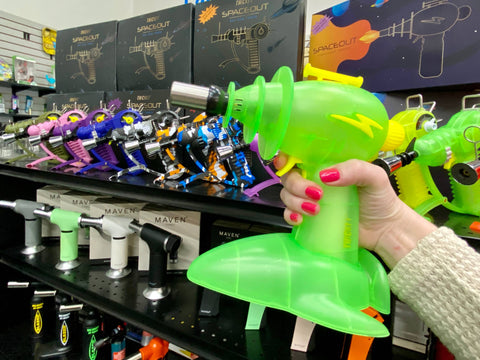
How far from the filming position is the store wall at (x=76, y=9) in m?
3.08

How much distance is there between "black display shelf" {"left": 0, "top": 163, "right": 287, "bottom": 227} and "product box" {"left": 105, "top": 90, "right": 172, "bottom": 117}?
32 cm

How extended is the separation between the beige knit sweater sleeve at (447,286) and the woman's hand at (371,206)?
0.10 ft

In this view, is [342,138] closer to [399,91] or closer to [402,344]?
[399,91]

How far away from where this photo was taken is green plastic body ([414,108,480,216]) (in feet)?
1.89

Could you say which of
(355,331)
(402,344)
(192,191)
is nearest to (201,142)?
(192,191)

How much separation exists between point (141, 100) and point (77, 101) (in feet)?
1.60

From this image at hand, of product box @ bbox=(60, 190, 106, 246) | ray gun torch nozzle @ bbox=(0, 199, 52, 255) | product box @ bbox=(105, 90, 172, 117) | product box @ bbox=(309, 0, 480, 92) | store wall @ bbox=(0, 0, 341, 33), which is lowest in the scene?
ray gun torch nozzle @ bbox=(0, 199, 52, 255)

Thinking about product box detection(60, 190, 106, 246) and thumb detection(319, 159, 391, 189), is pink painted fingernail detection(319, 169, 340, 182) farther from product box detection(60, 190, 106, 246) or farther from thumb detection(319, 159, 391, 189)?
product box detection(60, 190, 106, 246)

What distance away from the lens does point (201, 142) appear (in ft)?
3.09

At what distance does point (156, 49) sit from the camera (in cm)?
128

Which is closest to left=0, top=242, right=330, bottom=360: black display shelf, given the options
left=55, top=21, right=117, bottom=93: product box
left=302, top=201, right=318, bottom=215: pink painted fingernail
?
left=302, top=201, right=318, bottom=215: pink painted fingernail

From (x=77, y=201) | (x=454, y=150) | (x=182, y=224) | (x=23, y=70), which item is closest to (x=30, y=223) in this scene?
(x=77, y=201)

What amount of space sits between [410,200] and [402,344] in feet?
1.32

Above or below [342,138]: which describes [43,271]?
below
